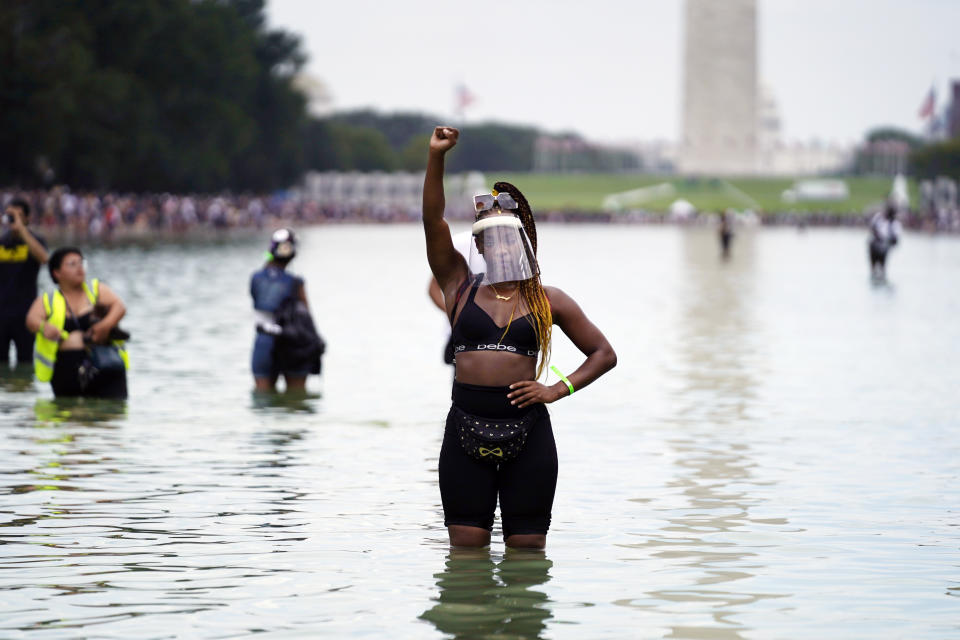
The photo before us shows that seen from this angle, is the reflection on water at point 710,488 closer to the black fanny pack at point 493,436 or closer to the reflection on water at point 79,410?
the black fanny pack at point 493,436

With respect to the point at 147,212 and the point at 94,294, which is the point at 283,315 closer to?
the point at 94,294

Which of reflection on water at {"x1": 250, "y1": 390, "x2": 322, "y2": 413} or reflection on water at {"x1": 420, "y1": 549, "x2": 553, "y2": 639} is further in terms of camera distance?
reflection on water at {"x1": 250, "y1": 390, "x2": 322, "y2": 413}

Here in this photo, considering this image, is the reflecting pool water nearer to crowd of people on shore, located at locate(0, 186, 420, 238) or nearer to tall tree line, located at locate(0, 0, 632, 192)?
crowd of people on shore, located at locate(0, 186, 420, 238)

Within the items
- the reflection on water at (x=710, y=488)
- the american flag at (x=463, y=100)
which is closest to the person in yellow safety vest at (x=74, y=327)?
the reflection on water at (x=710, y=488)

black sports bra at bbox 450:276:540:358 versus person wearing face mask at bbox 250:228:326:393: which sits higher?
black sports bra at bbox 450:276:540:358

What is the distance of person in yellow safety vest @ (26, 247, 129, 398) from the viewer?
46.0ft

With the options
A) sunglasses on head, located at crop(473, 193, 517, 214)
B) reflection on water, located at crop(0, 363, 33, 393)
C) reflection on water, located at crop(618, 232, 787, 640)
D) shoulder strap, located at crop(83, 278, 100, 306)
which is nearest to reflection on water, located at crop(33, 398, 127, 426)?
shoulder strap, located at crop(83, 278, 100, 306)

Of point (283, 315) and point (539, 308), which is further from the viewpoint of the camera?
point (283, 315)

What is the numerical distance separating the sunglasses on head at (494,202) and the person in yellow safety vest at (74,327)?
648cm

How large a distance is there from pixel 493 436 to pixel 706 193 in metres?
139

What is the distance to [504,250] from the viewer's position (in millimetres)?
7793

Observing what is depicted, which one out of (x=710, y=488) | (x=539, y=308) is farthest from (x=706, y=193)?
(x=539, y=308)

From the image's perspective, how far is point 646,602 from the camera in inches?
312

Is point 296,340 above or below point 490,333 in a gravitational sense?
below
